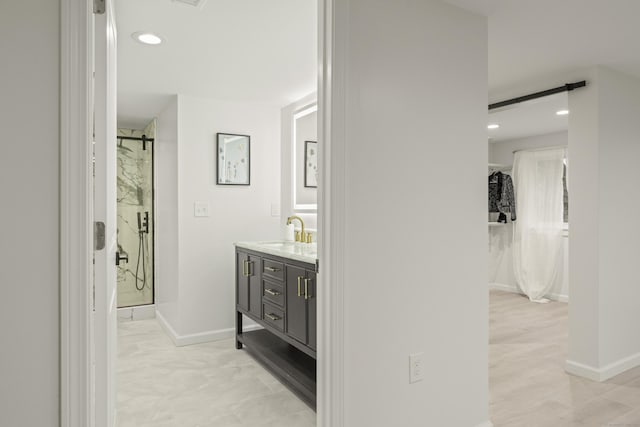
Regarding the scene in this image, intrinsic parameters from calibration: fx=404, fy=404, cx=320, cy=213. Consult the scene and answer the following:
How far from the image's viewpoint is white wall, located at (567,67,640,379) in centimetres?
289

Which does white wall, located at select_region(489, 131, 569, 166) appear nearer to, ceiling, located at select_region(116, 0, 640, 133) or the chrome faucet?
ceiling, located at select_region(116, 0, 640, 133)

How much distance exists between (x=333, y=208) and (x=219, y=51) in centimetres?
157

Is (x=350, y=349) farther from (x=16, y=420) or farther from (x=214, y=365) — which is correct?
(x=214, y=365)

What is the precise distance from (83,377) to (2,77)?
85cm

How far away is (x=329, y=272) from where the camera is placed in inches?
64.1

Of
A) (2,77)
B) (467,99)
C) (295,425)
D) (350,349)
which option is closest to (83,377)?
(2,77)

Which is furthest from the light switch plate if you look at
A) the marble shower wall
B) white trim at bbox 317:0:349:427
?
white trim at bbox 317:0:349:427

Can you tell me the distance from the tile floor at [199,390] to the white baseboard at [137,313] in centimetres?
86

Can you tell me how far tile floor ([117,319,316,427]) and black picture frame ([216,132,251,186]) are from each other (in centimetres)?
155

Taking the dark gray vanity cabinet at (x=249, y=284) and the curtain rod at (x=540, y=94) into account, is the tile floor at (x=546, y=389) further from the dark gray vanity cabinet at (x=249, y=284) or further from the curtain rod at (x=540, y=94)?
the curtain rod at (x=540, y=94)

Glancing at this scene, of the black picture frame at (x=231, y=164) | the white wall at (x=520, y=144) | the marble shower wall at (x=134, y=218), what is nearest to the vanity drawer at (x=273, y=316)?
the black picture frame at (x=231, y=164)

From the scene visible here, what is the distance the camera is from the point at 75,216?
3.75ft

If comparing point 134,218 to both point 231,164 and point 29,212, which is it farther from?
point 29,212

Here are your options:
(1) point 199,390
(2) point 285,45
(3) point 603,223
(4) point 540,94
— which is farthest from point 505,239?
(1) point 199,390
